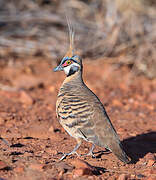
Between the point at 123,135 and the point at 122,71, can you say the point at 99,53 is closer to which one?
the point at 122,71

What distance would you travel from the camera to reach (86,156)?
452cm

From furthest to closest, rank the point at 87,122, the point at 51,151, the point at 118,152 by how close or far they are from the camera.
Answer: the point at 51,151 < the point at 87,122 < the point at 118,152

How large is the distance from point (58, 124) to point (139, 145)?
1.54 meters

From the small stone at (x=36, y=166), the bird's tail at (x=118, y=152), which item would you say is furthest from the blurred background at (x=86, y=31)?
the small stone at (x=36, y=166)

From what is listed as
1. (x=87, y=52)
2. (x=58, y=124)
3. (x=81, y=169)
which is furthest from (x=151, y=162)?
(x=87, y=52)

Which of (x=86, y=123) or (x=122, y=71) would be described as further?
(x=122, y=71)

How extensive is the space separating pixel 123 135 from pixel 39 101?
253 cm

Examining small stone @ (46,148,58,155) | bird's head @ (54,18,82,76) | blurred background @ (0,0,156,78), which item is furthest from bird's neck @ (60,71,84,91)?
blurred background @ (0,0,156,78)

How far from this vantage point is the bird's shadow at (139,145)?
4953mm

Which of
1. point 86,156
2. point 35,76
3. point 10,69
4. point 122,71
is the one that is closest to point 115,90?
point 122,71

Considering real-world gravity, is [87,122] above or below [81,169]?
above

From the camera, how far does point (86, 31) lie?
33.0ft

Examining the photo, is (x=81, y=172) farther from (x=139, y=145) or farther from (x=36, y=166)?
(x=139, y=145)

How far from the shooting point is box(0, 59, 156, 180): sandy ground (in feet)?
12.6
